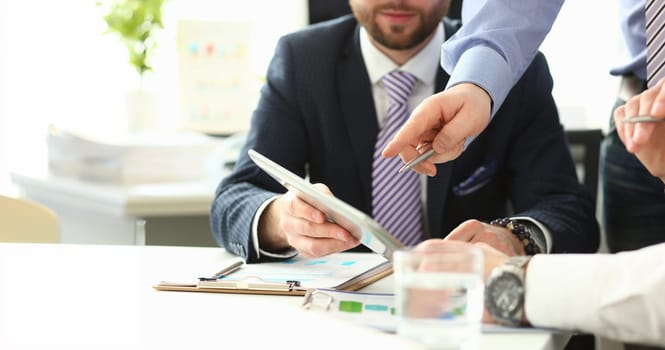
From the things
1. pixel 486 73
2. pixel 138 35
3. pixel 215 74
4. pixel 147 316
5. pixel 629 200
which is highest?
pixel 138 35

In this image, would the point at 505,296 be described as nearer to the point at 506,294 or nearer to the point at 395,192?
the point at 506,294

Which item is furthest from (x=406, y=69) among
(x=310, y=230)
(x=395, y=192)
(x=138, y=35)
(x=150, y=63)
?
(x=150, y=63)

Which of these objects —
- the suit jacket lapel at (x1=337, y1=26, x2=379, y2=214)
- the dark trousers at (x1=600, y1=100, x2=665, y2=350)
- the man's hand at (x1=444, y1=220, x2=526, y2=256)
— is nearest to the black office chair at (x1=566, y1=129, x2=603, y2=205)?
the dark trousers at (x1=600, y1=100, x2=665, y2=350)

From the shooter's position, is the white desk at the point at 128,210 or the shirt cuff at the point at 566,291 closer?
the shirt cuff at the point at 566,291

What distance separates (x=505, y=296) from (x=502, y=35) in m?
0.70

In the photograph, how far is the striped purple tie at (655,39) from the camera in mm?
1552

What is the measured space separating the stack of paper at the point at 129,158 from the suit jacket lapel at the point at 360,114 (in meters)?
0.92

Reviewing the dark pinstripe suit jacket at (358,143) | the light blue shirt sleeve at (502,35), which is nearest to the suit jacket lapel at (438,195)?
the dark pinstripe suit jacket at (358,143)

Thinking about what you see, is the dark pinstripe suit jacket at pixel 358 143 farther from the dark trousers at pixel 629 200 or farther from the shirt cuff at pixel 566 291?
the shirt cuff at pixel 566 291

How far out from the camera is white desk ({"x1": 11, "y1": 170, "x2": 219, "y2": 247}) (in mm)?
2516

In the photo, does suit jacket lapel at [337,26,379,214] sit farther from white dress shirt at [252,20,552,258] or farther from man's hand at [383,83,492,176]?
man's hand at [383,83,492,176]

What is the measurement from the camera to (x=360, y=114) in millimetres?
1962

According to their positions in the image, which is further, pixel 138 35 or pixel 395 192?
pixel 138 35

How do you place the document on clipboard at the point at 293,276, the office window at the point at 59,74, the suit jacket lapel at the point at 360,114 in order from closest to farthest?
the document on clipboard at the point at 293,276, the suit jacket lapel at the point at 360,114, the office window at the point at 59,74
